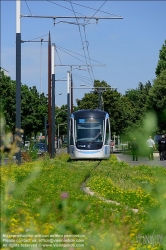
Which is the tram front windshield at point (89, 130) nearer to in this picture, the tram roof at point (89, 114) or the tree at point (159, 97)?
the tram roof at point (89, 114)

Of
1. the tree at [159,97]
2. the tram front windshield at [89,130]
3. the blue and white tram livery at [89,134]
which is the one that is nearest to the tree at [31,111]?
the blue and white tram livery at [89,134]

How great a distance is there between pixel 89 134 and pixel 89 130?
0.30 meters

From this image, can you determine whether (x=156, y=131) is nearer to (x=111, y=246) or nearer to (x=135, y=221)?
(x=111, y=246)

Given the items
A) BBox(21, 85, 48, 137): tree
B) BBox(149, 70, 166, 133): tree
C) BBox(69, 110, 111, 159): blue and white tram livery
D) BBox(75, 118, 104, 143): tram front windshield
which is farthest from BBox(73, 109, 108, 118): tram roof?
BBox(21, 85, 48, 137): tree

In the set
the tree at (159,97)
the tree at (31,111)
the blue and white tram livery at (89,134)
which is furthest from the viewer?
the tree at (31,111)

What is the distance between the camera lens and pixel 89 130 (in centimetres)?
3556

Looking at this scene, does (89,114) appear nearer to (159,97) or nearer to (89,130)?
(89,130)

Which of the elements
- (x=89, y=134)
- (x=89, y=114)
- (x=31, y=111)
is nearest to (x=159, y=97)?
(x=89, y=114)

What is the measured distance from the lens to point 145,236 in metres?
4.79

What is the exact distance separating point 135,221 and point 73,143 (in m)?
30.9

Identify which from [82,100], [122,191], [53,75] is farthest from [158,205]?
[82,100]

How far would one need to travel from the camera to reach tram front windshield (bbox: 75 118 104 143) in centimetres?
3522

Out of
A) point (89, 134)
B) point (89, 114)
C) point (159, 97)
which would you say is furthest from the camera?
point (89, 134)

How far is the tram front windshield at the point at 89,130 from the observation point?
35.2m
